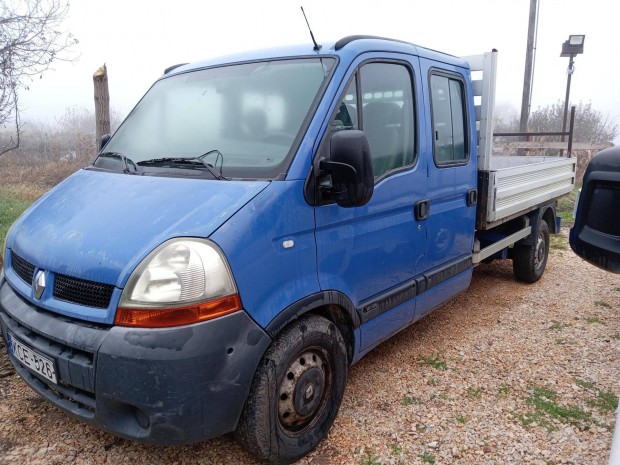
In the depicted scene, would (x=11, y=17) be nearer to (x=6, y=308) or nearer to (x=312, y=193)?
(x=6, y=308)

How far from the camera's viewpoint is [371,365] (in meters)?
3.57

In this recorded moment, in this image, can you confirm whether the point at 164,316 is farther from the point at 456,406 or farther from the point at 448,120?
the point at 448,120

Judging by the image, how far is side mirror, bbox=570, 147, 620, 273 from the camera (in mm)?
1132

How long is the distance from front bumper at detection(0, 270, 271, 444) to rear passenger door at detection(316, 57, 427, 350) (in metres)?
0.68

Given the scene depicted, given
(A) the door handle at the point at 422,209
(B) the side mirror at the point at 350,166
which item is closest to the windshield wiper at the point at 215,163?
(B) the side mirror at the point at 350,166

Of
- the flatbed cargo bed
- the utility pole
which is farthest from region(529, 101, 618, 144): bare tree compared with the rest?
the flatbed cargo bed

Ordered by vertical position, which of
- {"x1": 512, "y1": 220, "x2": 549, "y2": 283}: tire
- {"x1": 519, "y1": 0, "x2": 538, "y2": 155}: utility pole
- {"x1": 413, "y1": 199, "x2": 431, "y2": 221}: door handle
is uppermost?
{"x1": 519, "y1": 0, "x2": 538, "y2": 155}: utility pole

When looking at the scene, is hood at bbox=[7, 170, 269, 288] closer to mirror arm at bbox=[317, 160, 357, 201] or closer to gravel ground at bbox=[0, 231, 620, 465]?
mirror arm at bbox=[317, 160, 357, 201]

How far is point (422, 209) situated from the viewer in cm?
321

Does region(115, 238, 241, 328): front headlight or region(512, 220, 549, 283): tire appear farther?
region(512, 220, 549, 283): tire

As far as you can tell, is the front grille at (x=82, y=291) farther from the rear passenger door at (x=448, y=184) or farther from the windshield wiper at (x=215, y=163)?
the rear passenger door at (x=448, y=184)

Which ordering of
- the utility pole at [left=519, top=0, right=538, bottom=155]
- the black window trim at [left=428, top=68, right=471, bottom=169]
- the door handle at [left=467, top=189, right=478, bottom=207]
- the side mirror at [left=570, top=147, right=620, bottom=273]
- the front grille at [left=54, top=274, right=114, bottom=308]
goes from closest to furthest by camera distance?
the side mirror at [left=570, top=147, right=620, bottom=273] < the front grille at [left=54, top=274, right=114, bottom=308] < the black window trim at [left=428, top=68, right=471, bottom=169] < the door handle at [left=467, top=189, right=478, bottom=207] < the utility pole at [left=519, top=0, right=538, bottom=155]

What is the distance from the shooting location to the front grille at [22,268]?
233 cm

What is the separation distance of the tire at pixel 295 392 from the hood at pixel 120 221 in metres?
0.71
